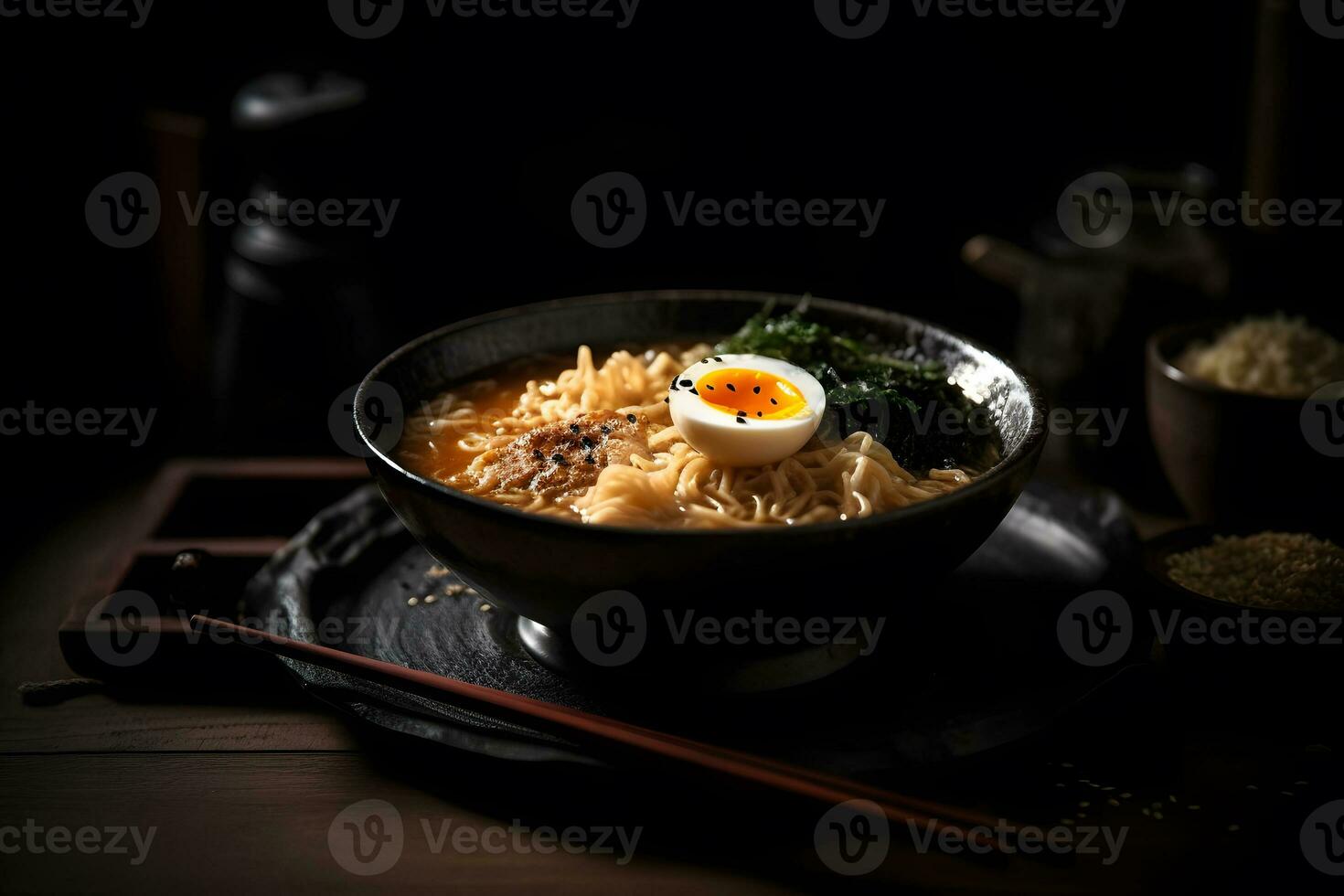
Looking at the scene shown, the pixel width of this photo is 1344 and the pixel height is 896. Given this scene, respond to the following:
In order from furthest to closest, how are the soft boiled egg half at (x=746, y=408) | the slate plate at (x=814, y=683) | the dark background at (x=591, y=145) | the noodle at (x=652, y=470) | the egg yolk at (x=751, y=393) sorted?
the dark background at (x=591, y=145), the egg yolk at (x=751, y=393), the soft boiled egg half at (x=746, y=408), the noodle at (x=652, y=470), the slate plate at (x=814, y=683)

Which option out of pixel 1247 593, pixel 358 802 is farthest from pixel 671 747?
pixel 1247 593

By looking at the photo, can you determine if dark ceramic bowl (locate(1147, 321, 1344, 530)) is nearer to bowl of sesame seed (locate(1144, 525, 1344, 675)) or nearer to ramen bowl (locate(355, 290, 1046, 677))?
bowl of sesame seed (locate(1144, 525, 1344, 675))

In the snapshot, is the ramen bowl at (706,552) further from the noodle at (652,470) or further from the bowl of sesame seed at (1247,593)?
the bowl of sesame seed at (1247,593)

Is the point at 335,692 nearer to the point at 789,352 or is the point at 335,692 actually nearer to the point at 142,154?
the point at 789,352

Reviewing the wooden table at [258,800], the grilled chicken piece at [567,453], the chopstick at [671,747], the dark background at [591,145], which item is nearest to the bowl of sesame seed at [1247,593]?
the chopstick at [671,747]

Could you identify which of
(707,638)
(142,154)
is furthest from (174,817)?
(142,154)

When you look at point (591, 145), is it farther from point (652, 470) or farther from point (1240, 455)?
point (1240, 455)

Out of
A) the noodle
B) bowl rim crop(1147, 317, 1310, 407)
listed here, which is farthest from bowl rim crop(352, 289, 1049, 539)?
bowl rim crop(1147, 317, 1310, 407)
